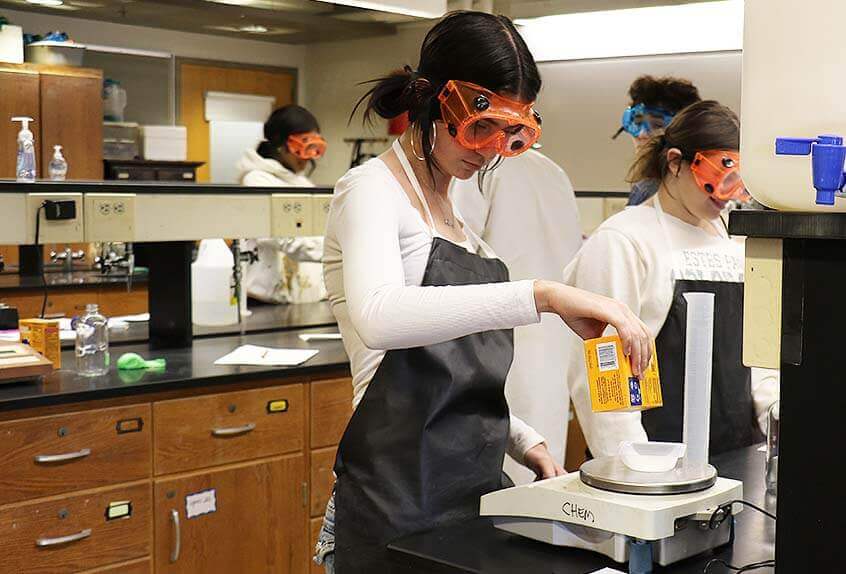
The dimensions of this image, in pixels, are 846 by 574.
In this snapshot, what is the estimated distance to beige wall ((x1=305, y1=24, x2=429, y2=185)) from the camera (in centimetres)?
888

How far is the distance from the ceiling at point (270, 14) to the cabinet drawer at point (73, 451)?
3.79 m

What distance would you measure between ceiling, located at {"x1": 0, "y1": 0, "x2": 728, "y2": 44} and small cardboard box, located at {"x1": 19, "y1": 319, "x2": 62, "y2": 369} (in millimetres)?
3444

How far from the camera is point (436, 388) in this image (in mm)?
1794

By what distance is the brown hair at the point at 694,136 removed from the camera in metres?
2.55

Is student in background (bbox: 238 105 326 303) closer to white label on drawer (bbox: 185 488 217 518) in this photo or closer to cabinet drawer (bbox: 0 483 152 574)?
white label on drawer (bbox: 185 488 217 518)

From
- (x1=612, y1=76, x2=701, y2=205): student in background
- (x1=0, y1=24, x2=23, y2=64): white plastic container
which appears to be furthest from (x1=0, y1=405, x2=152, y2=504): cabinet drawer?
(x1=0, y1=24, x2=23, y2=64): white plastic container

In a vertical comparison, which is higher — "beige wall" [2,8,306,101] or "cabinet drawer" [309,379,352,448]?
"beige wall" [2,8,306,101]

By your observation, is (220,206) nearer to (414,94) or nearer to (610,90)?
(414,94)

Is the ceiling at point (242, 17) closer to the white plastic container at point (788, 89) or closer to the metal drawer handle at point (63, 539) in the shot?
the metal drawer handle at point (63, 539)

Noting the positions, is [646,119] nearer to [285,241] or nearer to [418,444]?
[285,241]

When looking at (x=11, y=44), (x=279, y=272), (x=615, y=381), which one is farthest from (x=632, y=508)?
(x=11, y=44)

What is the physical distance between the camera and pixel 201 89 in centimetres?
867

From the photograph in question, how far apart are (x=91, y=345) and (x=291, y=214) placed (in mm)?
921

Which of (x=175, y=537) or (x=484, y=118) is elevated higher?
(x=484, y=118)
